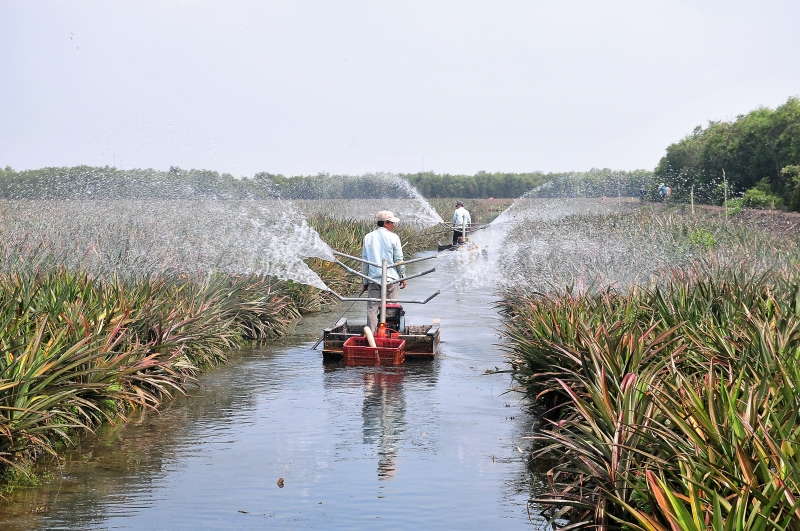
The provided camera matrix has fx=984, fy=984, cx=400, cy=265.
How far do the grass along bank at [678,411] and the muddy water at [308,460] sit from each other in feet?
2.10

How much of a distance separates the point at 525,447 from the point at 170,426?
11.4 feet

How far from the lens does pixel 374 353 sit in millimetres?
13078

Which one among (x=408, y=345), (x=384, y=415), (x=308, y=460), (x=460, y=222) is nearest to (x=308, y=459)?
(x=308, y=460)

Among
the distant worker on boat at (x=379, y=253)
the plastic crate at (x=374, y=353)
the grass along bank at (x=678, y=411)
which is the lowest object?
the plastic crate at (x=374, y=353)

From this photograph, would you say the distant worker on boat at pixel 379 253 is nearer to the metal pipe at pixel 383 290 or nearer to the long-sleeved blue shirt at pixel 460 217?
the metal pipe at pixel 383 290

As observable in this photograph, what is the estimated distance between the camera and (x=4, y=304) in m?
9.78

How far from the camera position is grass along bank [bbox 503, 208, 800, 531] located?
195 inches

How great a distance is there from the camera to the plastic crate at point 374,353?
13.0m

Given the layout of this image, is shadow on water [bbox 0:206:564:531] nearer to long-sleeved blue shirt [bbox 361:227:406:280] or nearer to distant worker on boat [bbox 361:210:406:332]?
distant worker on boat [bbox 361:210:406:332]

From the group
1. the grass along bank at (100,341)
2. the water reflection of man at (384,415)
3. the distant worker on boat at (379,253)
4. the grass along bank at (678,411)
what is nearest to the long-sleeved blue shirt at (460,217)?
the grass along bank at (100,341)

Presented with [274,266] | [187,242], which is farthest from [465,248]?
[187,242]

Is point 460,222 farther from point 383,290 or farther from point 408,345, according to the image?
point 383,290

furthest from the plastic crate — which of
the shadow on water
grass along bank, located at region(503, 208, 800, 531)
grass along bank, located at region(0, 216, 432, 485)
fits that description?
grass along bank, located at region(503, 208, 800, 531)

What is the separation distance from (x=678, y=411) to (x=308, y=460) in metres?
3.57
